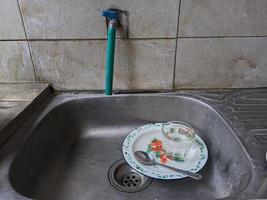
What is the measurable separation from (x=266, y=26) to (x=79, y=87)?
582mm

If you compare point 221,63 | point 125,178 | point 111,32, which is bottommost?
point 125,178

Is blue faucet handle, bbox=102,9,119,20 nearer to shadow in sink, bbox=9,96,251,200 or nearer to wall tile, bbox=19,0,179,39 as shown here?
wall tile, bbox=19,0,179,39

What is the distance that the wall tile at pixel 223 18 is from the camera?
61 cm

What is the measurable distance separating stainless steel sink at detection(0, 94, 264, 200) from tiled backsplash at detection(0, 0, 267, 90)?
7 centimetres

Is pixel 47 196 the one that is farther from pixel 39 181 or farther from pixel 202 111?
pixel 202 111

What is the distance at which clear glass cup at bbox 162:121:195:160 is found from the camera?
63cm

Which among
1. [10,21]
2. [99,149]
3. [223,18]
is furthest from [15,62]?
[223,18]

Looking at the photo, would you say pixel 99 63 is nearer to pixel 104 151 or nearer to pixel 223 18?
pixel 104 151

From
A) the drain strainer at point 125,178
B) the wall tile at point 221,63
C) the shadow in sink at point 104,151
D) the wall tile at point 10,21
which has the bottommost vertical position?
the drain strainer at point 125,178

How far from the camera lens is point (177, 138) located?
647 mm

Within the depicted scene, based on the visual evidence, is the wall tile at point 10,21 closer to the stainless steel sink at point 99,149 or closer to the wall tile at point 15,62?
the wall tile at point 15,62

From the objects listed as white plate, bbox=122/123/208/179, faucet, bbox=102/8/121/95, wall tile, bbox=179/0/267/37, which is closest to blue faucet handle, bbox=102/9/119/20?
faucet, bbox=102/8/121/95

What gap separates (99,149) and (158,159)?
19 centimetres

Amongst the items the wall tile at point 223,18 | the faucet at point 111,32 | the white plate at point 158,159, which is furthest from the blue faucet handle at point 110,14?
the white plate at point 158,159
